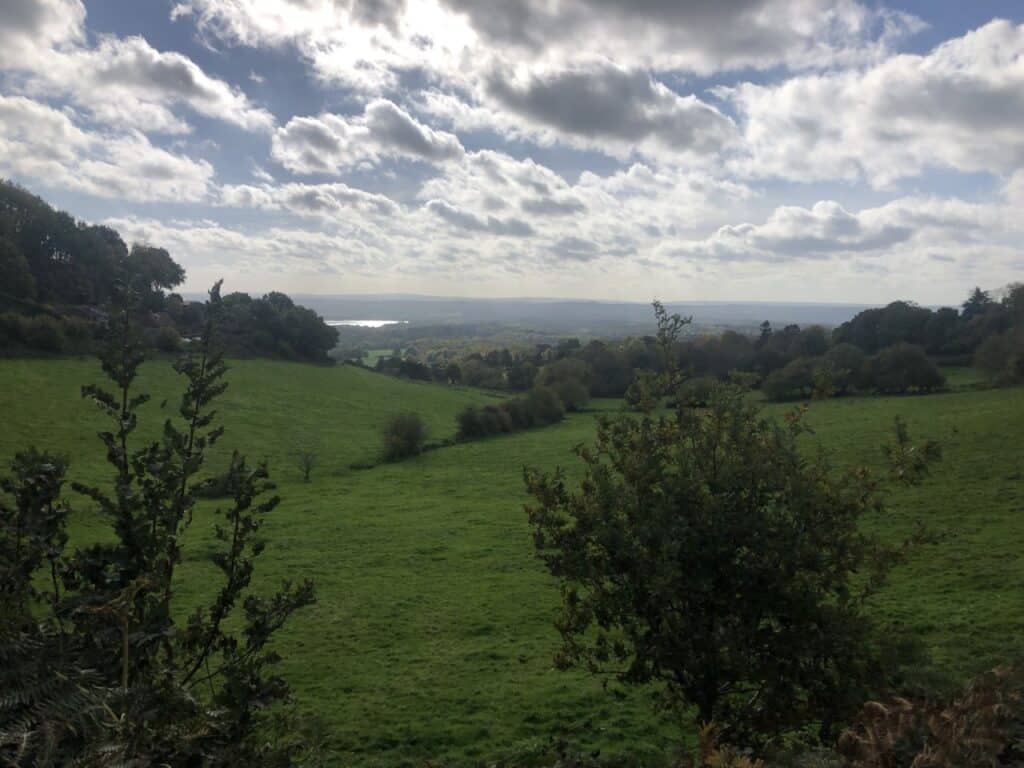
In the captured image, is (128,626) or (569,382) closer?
(128,626)

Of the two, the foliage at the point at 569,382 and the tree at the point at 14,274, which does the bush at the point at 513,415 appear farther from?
the tree at the point at 14,274

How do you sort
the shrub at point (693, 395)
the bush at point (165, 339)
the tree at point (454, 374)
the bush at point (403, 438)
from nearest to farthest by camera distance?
1. the shrub at point (693, 395)
2. the bush at point (403, 438)
3. the bush at point (165, 339)
4. the tree at point (454, 374)

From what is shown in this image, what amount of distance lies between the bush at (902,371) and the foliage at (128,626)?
68.6 meters

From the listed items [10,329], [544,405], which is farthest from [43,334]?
[544,405]

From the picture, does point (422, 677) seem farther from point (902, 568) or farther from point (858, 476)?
point (902, 568)

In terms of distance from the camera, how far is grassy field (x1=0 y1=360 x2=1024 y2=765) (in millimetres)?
14617

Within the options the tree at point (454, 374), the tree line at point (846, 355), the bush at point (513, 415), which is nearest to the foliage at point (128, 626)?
the tree line at point (846, 355)

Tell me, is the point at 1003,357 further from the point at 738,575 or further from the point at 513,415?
the point at 738,575

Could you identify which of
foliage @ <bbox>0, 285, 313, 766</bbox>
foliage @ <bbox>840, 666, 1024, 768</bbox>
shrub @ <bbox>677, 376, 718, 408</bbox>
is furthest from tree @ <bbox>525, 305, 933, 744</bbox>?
foliage @ <bbox>0, 285, 313, 766</bbox>

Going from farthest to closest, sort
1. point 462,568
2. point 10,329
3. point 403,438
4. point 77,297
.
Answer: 1. point 77,297
2. point 10,329
3. point 403,438
4. point 462,568

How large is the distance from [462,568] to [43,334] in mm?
55226

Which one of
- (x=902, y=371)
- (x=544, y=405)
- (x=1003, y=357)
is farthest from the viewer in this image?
(x=544, y=405)

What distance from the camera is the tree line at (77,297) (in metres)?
61.6

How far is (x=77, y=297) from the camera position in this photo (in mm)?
78250
